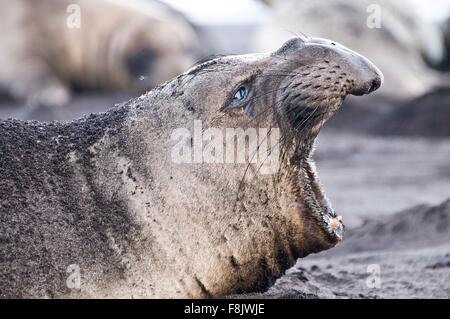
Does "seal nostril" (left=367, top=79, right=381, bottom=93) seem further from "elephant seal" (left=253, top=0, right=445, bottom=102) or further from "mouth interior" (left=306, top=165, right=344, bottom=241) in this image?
"elephant seal" (left=253, top=0, right=445, bottom=102)

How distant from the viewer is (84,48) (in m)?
12.3

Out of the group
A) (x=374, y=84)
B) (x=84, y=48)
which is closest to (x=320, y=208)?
(x=374, y=84)

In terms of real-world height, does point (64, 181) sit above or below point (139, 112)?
below

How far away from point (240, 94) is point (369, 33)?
9692 millimetres

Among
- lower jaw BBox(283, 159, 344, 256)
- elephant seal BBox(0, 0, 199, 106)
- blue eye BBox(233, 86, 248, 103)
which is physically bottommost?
lower jaw BBox(283, 159, 344, 256)

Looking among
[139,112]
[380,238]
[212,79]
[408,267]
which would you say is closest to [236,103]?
[212,79]

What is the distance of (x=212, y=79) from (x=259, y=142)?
0.29 m

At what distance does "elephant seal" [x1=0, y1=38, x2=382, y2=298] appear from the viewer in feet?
10.6

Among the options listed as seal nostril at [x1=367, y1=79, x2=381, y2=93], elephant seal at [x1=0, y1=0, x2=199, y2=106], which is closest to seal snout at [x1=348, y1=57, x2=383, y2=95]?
seal nostril at [x1=367, y1=79, x2=381, y2=93]

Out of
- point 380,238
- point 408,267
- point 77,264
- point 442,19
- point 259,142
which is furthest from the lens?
point 442,19

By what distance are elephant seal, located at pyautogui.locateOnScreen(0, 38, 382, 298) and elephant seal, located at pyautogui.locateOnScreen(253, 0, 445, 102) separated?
8.78 m

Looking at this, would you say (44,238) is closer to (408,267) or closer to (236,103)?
(236,103)

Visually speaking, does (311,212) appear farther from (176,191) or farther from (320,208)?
(176,191)

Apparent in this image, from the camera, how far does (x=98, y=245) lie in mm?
3238
